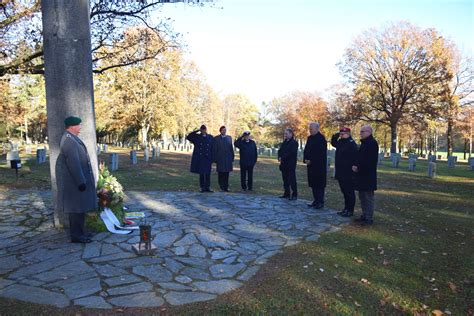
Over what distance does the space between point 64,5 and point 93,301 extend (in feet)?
16.3

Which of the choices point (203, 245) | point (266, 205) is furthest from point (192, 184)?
point (203, 245)

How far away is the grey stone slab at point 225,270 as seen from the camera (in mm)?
4582

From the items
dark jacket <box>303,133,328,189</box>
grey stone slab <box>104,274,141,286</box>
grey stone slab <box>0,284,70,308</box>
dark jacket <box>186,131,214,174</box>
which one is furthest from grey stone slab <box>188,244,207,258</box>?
dark jacket <box>186,131,214,174</box>

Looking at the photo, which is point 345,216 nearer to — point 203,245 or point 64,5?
point 203,245

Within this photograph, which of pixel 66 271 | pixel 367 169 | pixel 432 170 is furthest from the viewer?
pixel 432 170

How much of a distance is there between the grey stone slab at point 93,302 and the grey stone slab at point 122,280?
365mm

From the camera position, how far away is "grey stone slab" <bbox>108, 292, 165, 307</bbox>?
12.1 ft

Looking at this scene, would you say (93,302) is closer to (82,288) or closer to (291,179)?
(82,288)

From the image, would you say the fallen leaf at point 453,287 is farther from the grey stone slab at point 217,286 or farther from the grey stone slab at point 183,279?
the grey stone slab at point 183,279

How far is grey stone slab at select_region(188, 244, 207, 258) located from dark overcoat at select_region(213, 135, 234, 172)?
5452 mm

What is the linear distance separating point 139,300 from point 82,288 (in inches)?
29.4

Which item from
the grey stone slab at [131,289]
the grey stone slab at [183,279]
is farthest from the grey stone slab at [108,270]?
the grey stone slab at [183,279]

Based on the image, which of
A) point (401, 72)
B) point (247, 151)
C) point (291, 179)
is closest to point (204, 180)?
point (247, 151)

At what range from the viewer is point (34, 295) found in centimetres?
384
